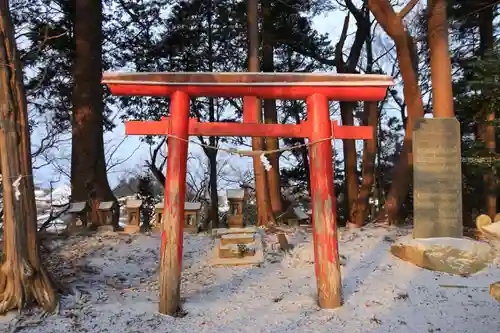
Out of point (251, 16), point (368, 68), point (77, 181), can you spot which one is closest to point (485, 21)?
point (368, 68)

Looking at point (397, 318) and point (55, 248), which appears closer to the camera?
point (397, 318)

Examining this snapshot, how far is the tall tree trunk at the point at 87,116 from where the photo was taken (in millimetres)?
9305

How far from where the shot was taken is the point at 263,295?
5.14 m

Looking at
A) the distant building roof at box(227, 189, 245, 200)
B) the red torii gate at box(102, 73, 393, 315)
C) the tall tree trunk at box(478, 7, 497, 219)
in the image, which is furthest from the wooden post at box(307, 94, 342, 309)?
the tall tree trunk at box(478, 7, 497, 219)

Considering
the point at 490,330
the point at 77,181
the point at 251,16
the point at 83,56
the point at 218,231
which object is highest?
the point at 251,16

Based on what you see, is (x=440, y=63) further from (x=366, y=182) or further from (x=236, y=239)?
(x=236, y=239)

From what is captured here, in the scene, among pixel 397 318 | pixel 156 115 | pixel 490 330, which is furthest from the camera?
pixel 156 115

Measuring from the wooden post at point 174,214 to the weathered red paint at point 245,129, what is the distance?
16cm

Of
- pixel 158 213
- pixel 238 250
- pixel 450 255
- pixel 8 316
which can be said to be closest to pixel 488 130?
pixel 450 255

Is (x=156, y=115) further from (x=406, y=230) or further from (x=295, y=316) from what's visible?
(x=295, y=316)

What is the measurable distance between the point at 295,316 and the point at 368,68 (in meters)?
11.7

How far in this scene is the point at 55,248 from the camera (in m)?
6.52

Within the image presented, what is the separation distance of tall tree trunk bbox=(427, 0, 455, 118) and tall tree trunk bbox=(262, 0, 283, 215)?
3.94 meters

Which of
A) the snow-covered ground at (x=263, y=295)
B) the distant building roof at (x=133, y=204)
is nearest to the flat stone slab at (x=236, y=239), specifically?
the snow-covered ground at (x=263, y=295)
